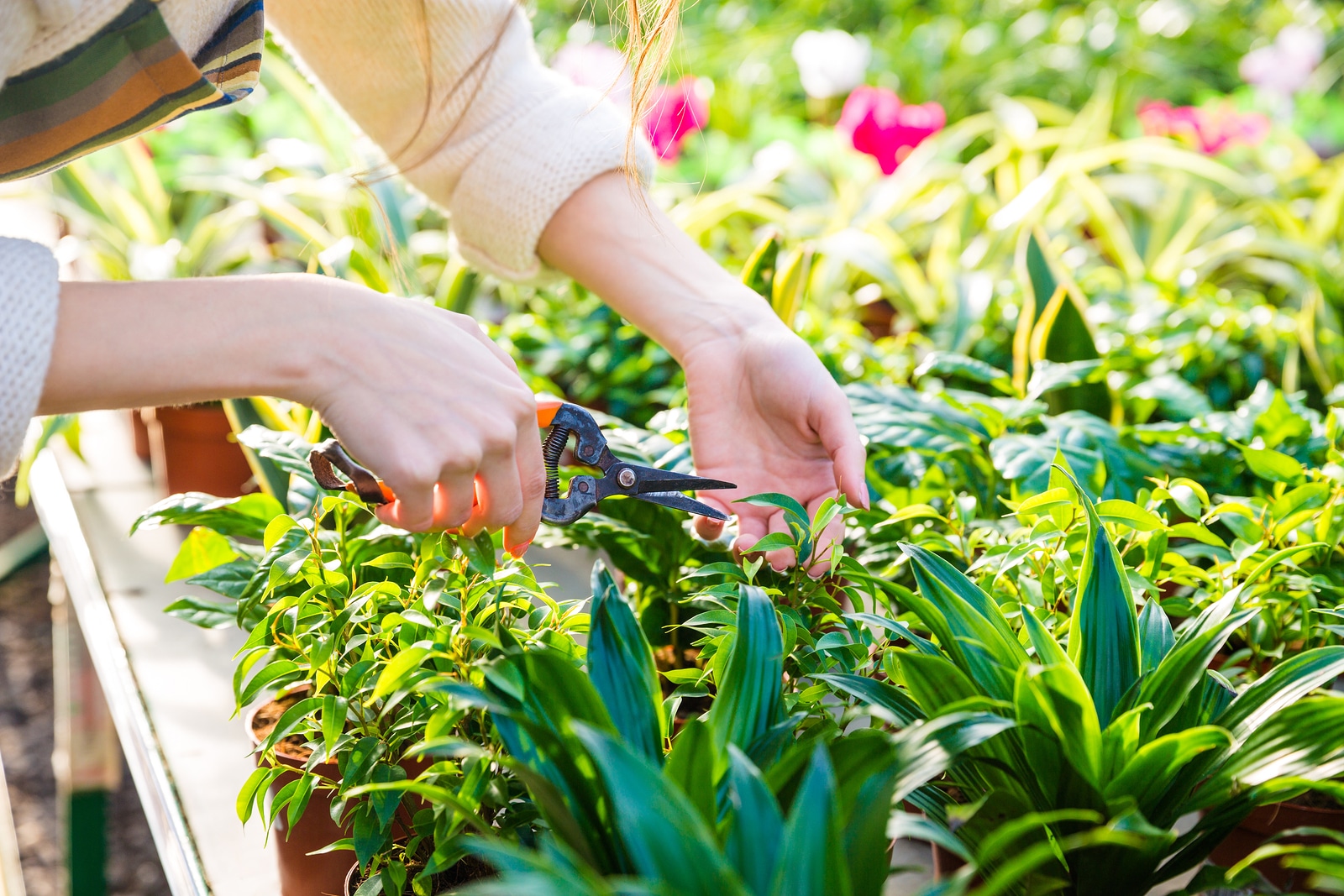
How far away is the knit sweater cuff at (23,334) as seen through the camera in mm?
474

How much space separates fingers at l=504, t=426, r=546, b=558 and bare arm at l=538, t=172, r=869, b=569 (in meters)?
0.18

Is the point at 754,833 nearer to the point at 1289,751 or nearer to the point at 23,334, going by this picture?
the point at 1289,751

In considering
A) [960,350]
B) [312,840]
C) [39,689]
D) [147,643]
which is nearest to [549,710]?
[312,840]

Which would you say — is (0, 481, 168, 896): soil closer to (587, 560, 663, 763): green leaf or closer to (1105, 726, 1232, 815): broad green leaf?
(587, 560, 663, 763): green leaf

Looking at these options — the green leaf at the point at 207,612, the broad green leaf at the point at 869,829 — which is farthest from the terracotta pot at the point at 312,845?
the broad green leaf at the point at 869,829

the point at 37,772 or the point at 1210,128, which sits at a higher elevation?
the point at 1210,128

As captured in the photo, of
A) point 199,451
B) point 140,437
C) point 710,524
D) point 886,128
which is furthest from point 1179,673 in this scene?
point 886,128

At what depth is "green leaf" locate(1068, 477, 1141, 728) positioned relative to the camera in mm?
562

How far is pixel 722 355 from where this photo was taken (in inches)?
32.8

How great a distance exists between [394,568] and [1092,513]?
46 centimetres

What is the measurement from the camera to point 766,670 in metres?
0.52

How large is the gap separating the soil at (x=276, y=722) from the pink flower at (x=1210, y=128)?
2366mm

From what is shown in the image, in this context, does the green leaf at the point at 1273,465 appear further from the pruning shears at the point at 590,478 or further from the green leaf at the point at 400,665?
the green leaf at the point at 400,665

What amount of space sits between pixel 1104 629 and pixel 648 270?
18.4 inches
